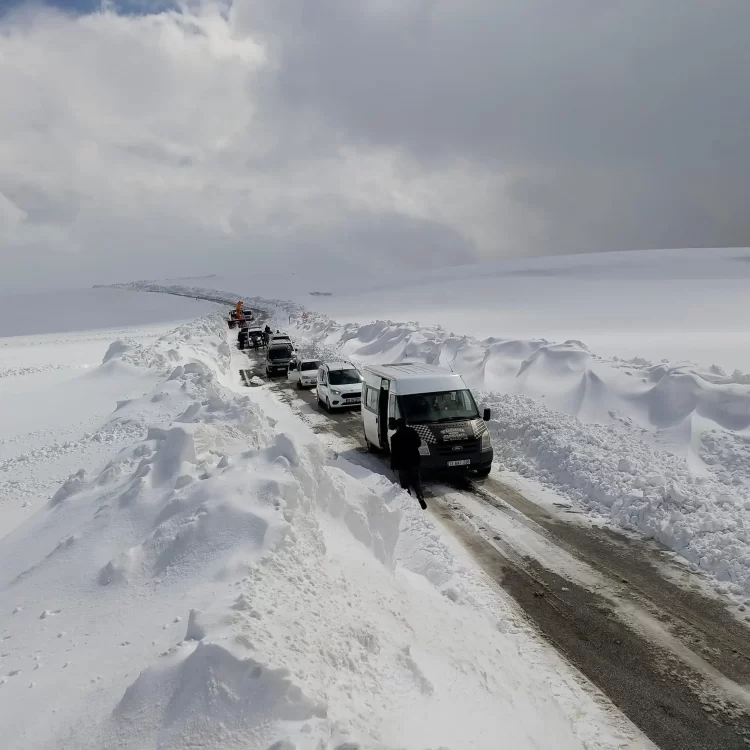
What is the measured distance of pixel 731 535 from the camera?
853cm

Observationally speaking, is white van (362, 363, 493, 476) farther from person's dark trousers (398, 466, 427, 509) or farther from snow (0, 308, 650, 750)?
snow (0, 308, 650, 750)

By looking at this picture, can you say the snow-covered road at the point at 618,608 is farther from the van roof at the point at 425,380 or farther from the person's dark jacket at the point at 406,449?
the van roof at the point at 425,380

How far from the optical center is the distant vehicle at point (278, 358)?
29781 mm

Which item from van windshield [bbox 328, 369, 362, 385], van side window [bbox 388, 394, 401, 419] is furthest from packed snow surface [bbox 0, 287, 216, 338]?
van side window [bbox 388, 394, 401, 419]

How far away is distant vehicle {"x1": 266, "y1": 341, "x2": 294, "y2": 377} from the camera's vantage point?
29.8m

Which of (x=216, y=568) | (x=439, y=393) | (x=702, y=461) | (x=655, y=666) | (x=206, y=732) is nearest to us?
(x=206, y=732)

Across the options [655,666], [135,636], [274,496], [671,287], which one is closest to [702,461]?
[655,666]

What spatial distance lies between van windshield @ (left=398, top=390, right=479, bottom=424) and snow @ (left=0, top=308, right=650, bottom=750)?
12.8ft

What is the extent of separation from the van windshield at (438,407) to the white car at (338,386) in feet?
23.7

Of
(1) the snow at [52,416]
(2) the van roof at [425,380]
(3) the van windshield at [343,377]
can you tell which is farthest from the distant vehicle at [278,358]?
(2) the van roof at [425,380]

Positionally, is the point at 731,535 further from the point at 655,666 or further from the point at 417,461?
the point at 417,461

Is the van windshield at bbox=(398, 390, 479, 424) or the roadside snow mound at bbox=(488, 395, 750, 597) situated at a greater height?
the van windshield at bbox=(398, 390, 479, 424)

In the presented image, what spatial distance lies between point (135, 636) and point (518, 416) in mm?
12233

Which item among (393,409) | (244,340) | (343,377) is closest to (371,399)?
(393,409)
